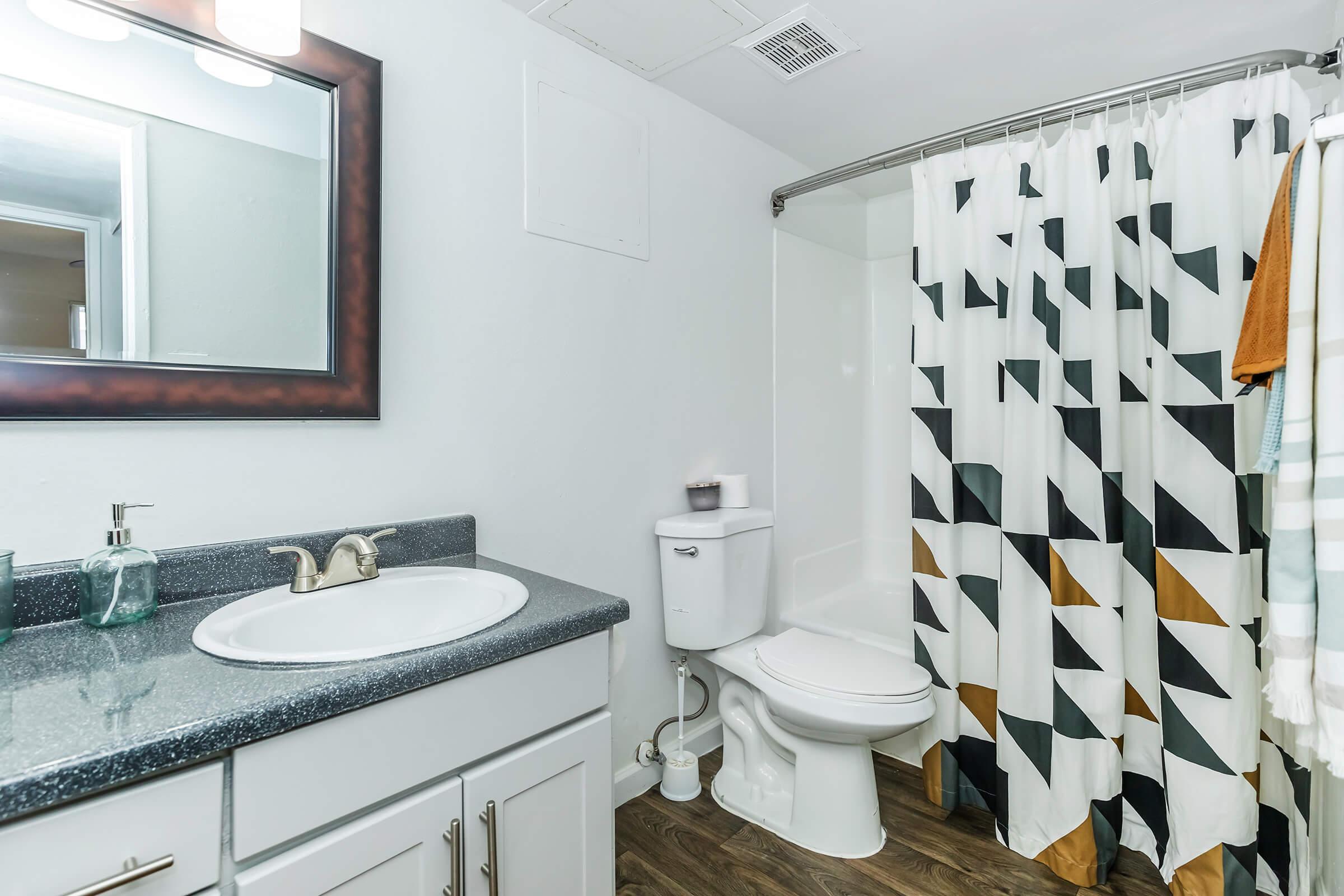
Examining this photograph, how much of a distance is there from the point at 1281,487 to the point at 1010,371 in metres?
0.75

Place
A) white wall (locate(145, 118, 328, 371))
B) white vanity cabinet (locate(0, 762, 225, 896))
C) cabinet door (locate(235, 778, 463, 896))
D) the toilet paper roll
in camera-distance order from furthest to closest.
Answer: the toilet paper roll
white wall (locate(145, 118, 328, 371))
cabinet door (locate(235, 778, 463, 896))
white vanity cabinet (locate(0, 762, 225, 896))

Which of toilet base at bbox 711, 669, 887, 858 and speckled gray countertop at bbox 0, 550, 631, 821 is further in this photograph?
toilet base at bbox 711, 669, 887, 858

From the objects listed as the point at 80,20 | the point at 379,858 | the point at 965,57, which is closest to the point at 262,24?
the point at 80,20

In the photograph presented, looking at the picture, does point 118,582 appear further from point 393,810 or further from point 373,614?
point 393,810

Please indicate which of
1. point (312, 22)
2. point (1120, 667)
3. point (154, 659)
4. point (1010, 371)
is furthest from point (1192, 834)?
point (312, 22)

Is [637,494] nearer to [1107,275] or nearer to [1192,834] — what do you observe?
[1107,275]

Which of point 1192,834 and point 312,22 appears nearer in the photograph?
point 312,22

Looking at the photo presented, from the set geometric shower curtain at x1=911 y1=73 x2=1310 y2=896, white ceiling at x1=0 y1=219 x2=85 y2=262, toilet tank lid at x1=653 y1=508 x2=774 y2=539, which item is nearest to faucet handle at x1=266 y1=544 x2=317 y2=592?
white ceiling at x1=0 y1=219 x2=85 y2=262

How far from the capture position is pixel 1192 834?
1.52 metres

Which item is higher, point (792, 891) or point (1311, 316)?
point (1311, 316)

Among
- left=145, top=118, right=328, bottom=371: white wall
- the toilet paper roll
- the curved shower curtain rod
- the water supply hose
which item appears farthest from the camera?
the toilet paper roll

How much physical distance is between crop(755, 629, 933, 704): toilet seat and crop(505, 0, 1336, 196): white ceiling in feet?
5.56

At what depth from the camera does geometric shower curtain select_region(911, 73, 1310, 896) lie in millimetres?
1480

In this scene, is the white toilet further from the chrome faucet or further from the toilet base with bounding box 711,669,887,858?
the chrome faucet
